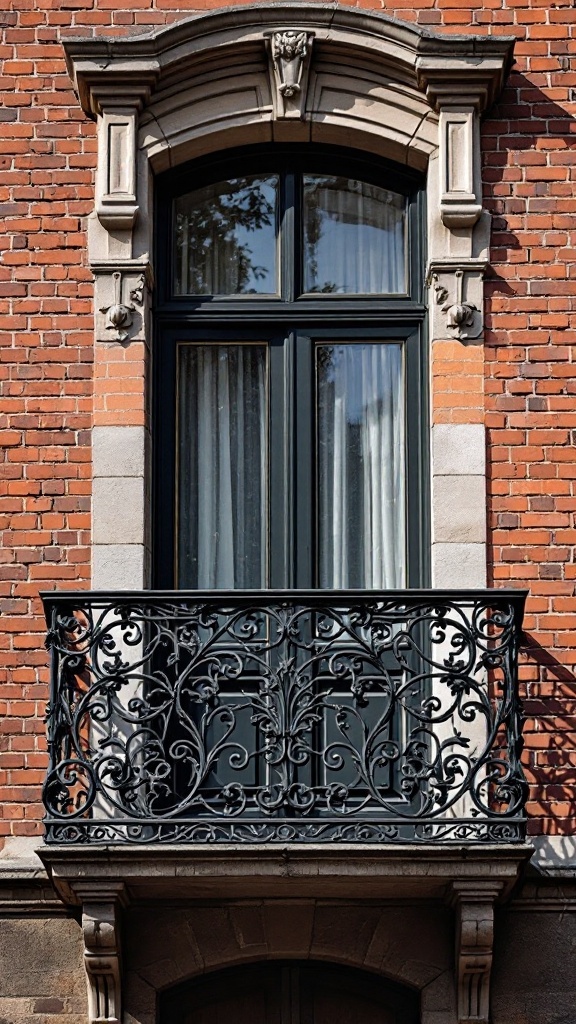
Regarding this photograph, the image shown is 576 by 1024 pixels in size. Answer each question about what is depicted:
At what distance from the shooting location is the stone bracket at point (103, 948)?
29.1ft

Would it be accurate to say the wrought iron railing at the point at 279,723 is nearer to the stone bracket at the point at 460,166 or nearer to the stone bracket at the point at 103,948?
the stone bracket at the point at 103,948

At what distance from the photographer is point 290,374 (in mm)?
10312

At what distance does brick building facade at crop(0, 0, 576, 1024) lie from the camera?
30.4 ft

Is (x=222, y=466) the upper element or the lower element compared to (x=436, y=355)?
lower

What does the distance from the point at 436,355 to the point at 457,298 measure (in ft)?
1.08

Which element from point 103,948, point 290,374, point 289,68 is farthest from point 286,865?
point 289,68

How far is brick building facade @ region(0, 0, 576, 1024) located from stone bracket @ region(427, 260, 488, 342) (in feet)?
0.04

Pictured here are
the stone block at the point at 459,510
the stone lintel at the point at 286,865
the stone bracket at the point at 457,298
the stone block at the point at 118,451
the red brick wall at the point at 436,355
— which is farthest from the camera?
the stone bracket at the point at 457,298

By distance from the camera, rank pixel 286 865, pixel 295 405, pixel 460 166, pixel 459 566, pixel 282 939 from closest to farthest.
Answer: pixel 286 865
pixel 282 939
pixel 459 566
pixel 460 166
pixel 295 405

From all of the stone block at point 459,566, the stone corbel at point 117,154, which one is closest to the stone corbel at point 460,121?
the stone corbel at point 117,154

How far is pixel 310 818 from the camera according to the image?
876 centimetres

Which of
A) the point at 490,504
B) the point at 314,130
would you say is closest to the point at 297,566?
the point at 490,504

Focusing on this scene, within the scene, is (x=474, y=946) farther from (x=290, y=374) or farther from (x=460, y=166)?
(x=460, y=166)

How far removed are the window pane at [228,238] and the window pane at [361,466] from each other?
61 cm
